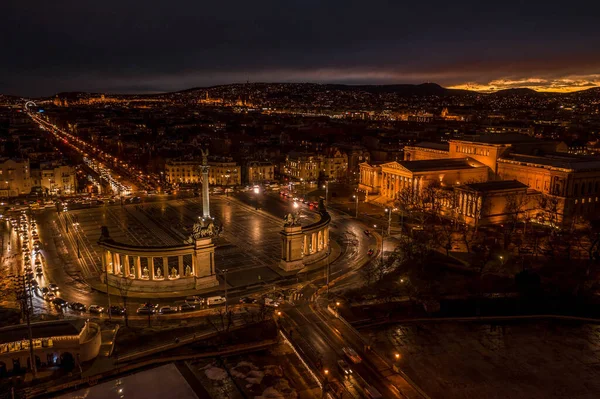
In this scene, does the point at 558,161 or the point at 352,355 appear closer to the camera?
the point at 352,355

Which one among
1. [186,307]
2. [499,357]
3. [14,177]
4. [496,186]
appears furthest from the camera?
[14,177]

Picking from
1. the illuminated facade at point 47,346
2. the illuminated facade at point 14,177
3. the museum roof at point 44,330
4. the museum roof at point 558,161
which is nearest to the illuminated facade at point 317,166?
the museum roof at point 558,161

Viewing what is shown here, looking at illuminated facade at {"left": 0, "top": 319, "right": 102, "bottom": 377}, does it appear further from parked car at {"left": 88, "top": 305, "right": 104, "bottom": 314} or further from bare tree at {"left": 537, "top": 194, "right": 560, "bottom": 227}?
bare tree at {"left": 537, "top": 194, "right": 560, "bottom": 227}

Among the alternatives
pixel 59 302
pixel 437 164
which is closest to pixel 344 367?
pixel 59 302

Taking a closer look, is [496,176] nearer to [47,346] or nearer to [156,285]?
[156,285]

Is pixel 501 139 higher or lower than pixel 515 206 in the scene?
higher

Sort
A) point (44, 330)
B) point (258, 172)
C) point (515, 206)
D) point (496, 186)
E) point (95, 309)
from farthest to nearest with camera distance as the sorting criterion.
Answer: point (258, 172) → point (496, 186) → point (515, 206) → point (95, 309) → point (44, 330)

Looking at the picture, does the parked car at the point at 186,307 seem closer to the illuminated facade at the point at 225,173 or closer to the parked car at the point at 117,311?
the parked car at the point at 117,311
